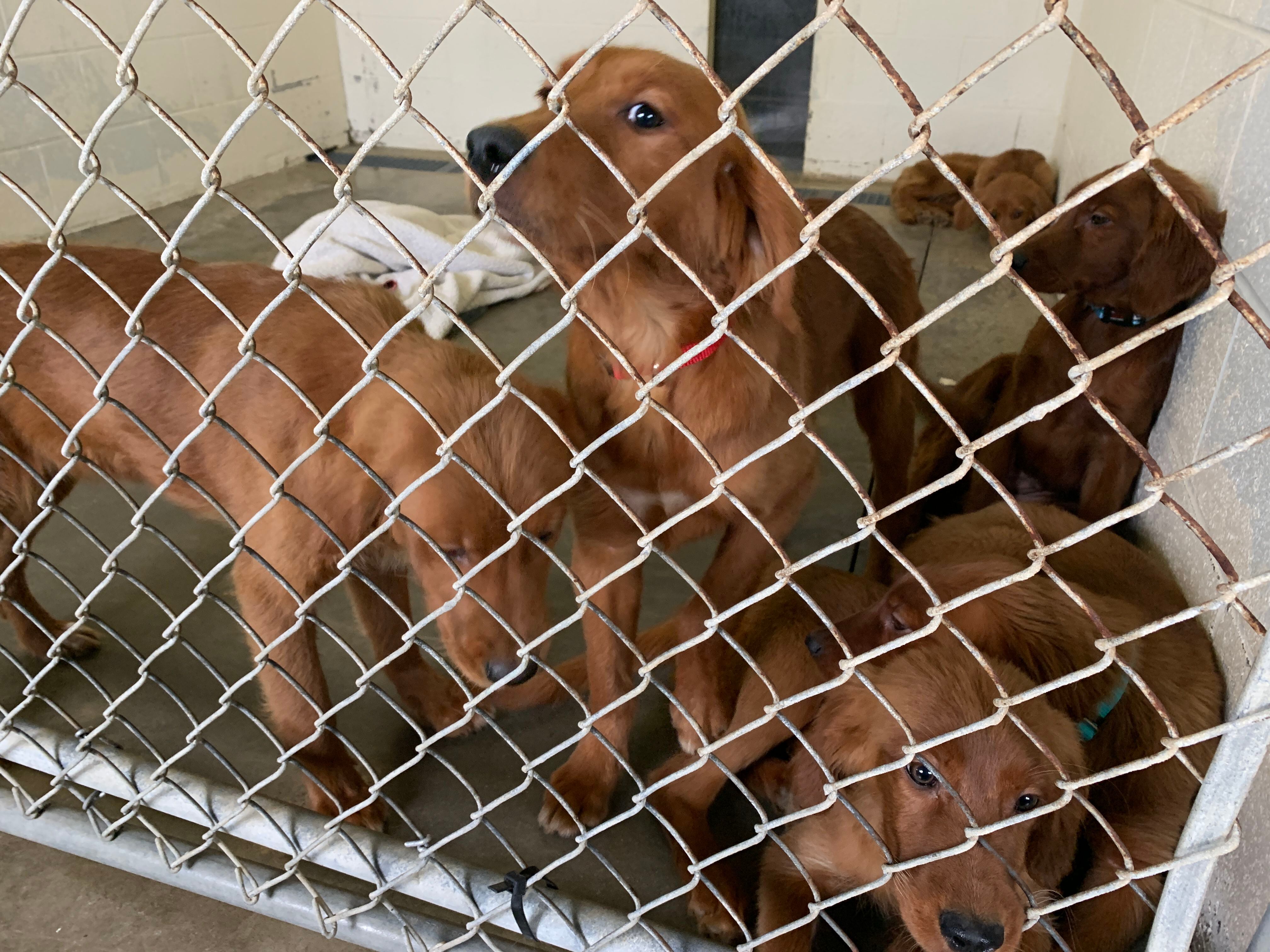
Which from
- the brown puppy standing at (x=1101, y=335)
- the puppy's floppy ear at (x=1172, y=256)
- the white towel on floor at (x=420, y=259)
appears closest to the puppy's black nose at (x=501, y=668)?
the brown puppy standing at (x=1101, y=335)

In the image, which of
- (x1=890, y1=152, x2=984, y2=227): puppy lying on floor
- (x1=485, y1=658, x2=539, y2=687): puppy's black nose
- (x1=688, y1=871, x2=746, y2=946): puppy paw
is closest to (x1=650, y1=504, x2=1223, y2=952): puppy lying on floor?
(x1=688, y1=871, x2=746, y2=946): puppy paw

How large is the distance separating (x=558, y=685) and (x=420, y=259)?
323 centimetres

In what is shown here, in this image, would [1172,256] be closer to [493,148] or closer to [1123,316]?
[1123,316]

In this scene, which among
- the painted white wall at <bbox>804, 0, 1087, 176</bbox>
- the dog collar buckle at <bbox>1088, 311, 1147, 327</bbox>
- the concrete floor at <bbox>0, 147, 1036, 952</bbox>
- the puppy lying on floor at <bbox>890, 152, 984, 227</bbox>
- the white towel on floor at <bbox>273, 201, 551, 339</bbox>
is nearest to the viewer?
the concrete floor at <bbox>0, 147, 1036, 952</bbox>

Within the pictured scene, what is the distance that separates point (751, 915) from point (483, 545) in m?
0.99

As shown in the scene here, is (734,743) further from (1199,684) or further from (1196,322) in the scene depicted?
(1196,322)

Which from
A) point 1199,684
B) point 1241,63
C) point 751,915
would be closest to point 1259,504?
point 1199,684

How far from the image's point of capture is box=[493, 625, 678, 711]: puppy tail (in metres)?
2.23

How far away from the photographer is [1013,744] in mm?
1396

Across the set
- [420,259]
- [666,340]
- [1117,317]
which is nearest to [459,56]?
[420,259]

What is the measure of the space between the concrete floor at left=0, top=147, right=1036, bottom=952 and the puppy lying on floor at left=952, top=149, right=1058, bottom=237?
7.57 ft

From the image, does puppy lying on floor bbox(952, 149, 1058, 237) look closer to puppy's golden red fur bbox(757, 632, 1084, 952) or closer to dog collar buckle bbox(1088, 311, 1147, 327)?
dog collar buckle bbox(1088, 311, 1147, 327)

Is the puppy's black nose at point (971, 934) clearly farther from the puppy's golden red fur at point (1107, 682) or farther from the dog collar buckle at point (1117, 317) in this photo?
the dog collar buckle at point (1117, 317)

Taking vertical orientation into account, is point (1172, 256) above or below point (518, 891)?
above
